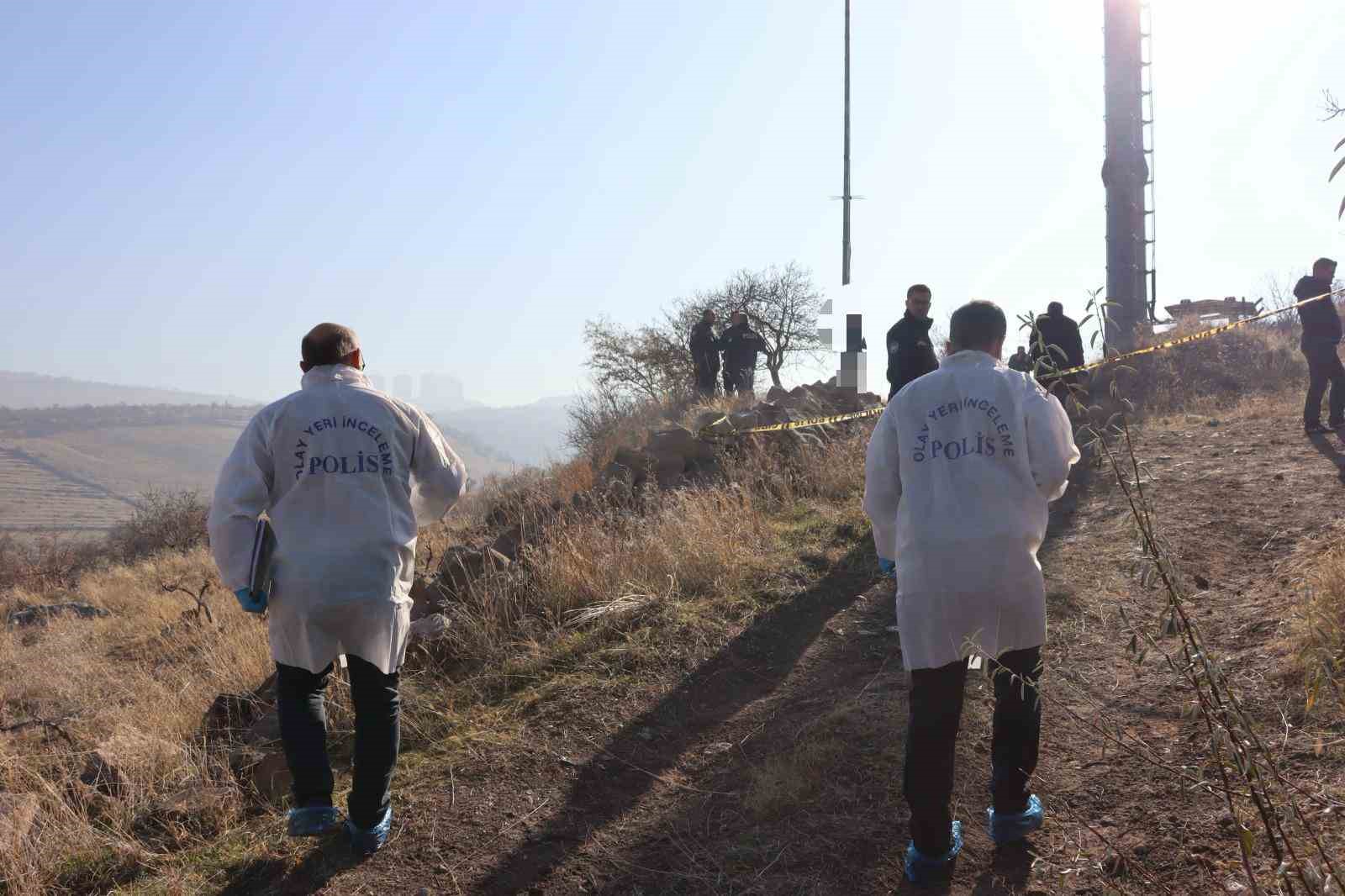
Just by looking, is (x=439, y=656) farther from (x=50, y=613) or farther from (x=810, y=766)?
(x=50, y=613)

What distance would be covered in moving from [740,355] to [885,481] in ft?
44.0

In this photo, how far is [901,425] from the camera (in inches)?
128

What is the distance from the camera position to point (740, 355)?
16625mm

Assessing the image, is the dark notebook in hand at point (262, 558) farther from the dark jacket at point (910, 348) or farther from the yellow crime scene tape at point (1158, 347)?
the dark jacket at point (910, 348)

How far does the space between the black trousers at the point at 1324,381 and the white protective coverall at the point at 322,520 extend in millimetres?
9092

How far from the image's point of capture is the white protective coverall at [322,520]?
3477mm

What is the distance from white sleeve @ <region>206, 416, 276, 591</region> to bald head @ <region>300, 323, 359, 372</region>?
0.32 metres

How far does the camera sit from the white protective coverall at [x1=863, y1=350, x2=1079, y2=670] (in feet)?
10.2

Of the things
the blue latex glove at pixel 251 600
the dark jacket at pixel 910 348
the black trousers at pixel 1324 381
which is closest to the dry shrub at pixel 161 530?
the dark jacket at pixel 910 348

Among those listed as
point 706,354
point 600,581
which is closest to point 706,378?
point 706,354

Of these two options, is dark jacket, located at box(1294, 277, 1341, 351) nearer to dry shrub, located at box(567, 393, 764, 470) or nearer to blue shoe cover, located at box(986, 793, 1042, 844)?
dry shrub, located at box(567, 393, 764, 470)

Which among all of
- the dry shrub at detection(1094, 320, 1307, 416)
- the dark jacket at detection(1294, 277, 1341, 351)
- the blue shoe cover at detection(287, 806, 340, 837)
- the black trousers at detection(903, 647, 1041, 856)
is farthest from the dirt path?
the dry shrub at detection(1094, 320, 1307, 416)

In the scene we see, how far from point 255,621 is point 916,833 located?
6.15 meters

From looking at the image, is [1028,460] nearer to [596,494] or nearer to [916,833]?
[916,833]
